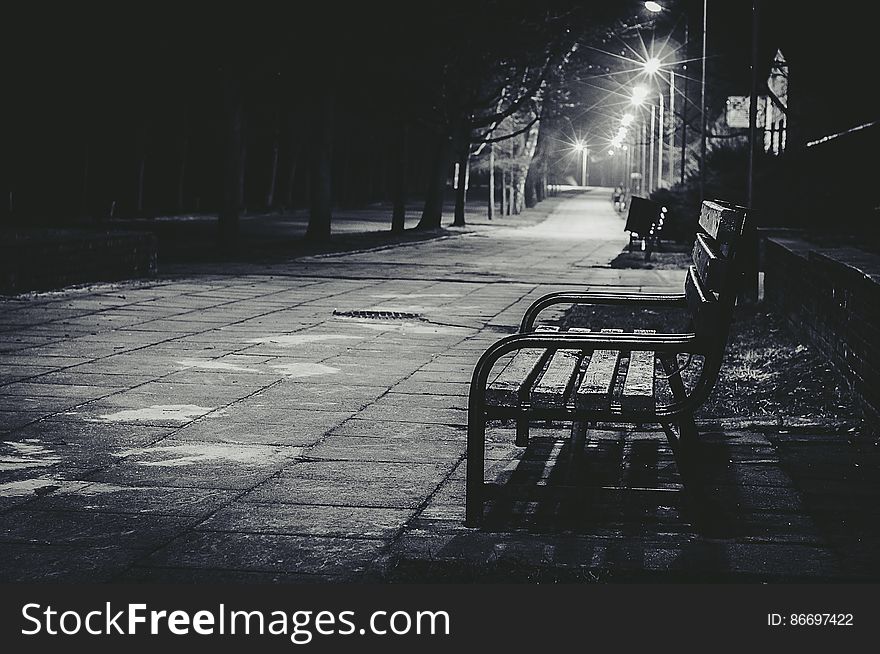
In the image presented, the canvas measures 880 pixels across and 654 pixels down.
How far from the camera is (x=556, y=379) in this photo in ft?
20.1

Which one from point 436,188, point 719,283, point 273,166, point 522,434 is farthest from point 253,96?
point 273,166

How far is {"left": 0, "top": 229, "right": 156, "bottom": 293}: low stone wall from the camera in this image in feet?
49.1

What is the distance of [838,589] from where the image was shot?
433 cm

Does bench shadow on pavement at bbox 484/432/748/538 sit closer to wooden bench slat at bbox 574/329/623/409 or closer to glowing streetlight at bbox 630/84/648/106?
wooden bench slat at bbox 574/329/623/409

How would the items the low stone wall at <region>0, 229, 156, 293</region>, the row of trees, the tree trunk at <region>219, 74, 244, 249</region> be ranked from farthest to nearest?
the row of trees
the tree trunk at <region>219, 74, 244, 249</region>
the low stone wall at <region>0, 229, 156, 293</region>

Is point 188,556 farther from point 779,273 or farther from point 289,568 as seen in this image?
point 779,273

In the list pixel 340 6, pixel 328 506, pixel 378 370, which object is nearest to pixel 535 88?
pixel 340 6

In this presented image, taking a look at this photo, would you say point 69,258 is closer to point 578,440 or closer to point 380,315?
point 380,315

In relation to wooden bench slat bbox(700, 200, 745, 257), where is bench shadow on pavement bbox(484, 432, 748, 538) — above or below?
below

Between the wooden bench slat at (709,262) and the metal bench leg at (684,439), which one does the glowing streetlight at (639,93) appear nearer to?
the wooden bench slat at (709,262)

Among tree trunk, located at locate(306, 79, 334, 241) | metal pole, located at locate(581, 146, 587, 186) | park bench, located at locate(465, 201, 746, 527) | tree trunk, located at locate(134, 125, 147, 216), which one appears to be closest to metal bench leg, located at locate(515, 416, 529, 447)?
park bench, located at locate(465, 201, 746, 527)

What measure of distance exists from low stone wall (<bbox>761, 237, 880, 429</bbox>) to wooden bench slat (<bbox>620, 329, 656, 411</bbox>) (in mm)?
1184

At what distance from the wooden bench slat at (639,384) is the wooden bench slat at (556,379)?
0.78 ft

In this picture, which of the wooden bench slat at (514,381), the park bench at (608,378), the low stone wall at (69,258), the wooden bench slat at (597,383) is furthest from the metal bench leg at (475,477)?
the low stone wall at (69,258)
